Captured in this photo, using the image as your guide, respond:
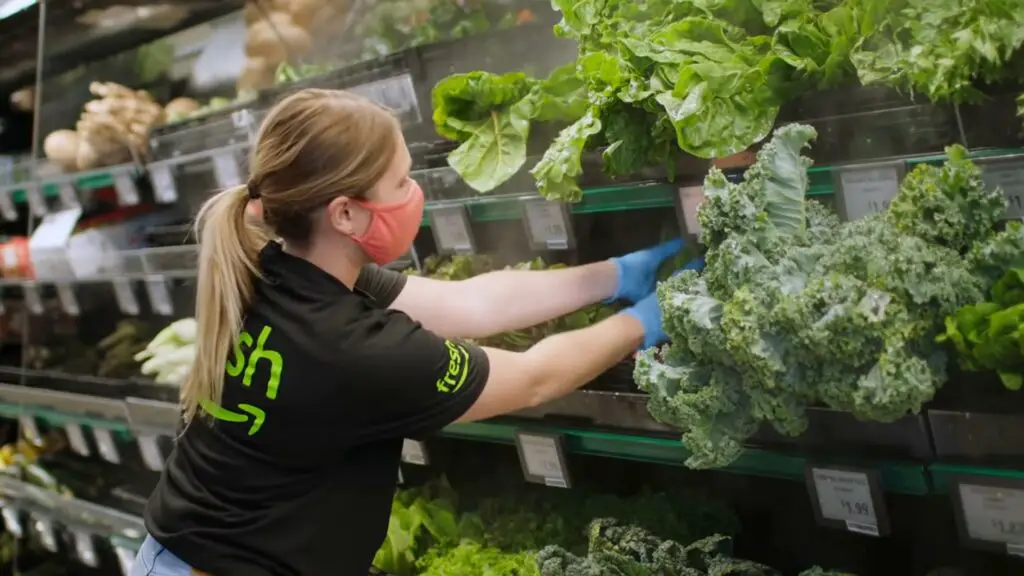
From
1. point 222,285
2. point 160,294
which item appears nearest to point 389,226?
point 222,285

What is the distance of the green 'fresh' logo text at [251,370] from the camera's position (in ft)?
5.29

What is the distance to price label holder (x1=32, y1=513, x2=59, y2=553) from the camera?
3.97 metres

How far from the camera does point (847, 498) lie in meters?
1.50

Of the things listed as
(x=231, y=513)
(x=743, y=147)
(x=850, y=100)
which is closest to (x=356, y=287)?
(x=231, y=513)

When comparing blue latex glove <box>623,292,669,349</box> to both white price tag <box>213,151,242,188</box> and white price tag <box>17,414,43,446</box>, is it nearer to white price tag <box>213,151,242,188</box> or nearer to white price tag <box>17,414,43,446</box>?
white price tag <box>213,151,242,188</box>

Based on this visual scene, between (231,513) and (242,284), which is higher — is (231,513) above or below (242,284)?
below

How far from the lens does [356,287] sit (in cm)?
205

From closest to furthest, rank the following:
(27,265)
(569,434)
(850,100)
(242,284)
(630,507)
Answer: (850,100), (242,284), (569,434), (630,507), (27,265)

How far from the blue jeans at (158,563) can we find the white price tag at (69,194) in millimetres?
2119

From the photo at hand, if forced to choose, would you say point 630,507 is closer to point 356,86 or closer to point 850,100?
→ point 850,100

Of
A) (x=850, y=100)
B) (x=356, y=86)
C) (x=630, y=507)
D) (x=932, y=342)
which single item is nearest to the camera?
(x=932, y=342)

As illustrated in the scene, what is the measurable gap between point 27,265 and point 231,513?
2664 mm

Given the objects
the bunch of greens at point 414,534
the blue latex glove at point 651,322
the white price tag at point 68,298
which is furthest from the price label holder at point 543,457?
the white price tag at point 68,298

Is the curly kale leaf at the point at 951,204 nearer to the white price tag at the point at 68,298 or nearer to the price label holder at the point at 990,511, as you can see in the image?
the price label holder at the point at 990,511
